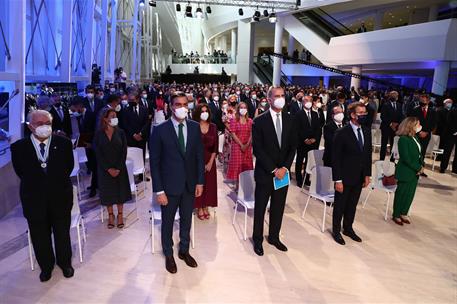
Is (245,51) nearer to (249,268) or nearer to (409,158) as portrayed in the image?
(409,158)

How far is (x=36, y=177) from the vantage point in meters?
3.22

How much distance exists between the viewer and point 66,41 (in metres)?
10.4

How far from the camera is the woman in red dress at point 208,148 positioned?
15.8ft

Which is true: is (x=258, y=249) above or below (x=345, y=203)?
below

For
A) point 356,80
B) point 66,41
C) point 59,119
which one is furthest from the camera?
point 356,80

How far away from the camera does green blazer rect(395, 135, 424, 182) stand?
16.1 ft

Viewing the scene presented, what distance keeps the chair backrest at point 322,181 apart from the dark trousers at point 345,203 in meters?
0.44

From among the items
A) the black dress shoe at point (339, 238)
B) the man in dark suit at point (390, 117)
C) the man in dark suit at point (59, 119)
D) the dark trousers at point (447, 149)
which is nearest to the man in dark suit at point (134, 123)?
the man in dark suit at point (59, 119)

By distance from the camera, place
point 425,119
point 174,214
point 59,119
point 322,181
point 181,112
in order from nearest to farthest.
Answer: point 181,112 < point 174,214 < point 322,181 < point 59,119 < point 425,119

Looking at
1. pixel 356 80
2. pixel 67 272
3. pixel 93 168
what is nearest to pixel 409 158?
pixel 67 272

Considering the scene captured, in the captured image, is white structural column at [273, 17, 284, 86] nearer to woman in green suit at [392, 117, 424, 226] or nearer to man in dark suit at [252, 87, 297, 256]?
woman in green suit at [392, 117, 424, 226]

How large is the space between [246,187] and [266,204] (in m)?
0.62

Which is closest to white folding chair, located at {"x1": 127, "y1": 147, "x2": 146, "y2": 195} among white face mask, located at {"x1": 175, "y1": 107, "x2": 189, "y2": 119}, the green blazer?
white face mask, located at {"x1": 175, "y1": 107, "x2": 189, "y2": 119}

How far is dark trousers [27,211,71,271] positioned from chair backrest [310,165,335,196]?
3.15m
